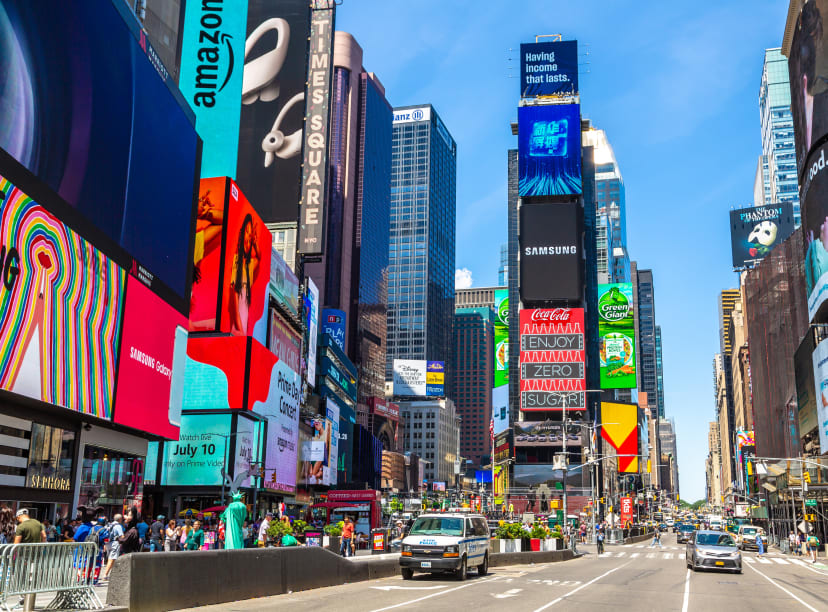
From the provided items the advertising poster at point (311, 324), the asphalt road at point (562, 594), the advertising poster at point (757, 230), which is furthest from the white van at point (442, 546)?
the advertising poster at point (757, 230)

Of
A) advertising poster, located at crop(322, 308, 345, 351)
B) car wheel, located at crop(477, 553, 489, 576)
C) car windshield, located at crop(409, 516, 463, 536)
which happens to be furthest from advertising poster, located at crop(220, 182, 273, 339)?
advertising poster, located at crop(322, 308, 345, 351)

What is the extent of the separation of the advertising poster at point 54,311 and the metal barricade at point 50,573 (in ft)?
38.3

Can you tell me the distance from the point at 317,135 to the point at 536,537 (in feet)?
168

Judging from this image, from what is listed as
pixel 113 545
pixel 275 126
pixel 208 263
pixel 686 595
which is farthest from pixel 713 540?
pixel 275 126

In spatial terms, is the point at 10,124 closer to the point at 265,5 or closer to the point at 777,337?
the point at 265,5

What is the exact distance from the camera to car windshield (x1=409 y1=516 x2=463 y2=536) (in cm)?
2353

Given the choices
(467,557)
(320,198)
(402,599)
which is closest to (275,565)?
(402,599)

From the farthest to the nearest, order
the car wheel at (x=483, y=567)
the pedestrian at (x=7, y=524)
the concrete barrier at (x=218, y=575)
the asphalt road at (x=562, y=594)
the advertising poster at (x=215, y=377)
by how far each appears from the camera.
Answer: the advertising poster at (x=215, y=377) → the car wheel at (x=483, y=567) → the pedestrian at (x=7, y=524) → the asphalt road at (x=562, y=594) → the concrete barrier at (x=218, y=575)

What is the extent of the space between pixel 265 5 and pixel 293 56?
7.44m

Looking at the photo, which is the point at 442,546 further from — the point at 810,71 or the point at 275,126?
the point at 275,126

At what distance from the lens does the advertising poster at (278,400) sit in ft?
190

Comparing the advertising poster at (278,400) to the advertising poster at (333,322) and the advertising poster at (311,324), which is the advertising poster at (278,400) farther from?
the advertising poster at (333,322)

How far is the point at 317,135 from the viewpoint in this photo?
80812 millimetres

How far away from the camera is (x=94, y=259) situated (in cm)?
2820
